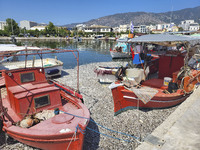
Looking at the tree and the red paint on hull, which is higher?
the tree

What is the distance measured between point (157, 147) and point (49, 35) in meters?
146

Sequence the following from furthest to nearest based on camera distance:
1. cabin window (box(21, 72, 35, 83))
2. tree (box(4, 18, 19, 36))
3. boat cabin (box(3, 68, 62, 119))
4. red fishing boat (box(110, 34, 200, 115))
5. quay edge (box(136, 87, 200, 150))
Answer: tree (box(4, 18, 19, 36)) < red fishing boat (box(110, 34, 200, 115)) < cabin window (box(21, 72, 35, 83)) < boat cabin (box(3, 68, 62, 119)) < quay edge (box(136, 87, 200, 150))

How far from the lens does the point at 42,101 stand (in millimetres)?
7414

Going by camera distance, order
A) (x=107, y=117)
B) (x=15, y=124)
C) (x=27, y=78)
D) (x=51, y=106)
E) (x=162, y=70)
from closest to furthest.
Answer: (x=15, y=124), (x=51, y=106), (x=27, y=78), (x=107, y=117), (x=162, y=70)

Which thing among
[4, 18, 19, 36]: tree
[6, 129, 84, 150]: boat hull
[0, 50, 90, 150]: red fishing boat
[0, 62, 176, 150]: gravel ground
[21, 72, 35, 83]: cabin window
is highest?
[4, 18, 19, 36]: tree

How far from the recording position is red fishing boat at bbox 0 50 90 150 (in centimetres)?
544

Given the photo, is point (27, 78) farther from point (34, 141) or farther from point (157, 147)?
point (157, 147)

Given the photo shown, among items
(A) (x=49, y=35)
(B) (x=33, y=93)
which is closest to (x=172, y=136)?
(B) (x=33, y=93)

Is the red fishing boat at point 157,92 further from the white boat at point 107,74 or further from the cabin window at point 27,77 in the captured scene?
the cabin window at point 27,77

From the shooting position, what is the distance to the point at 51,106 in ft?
25.2

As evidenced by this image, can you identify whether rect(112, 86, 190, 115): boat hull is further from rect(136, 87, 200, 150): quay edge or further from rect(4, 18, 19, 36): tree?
rect(4, 18, 19, 36): tree

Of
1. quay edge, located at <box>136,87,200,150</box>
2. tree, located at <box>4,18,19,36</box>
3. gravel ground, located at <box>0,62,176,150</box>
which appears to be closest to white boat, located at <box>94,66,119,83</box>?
gravel ground, located at <box>0,62,176,150</box>

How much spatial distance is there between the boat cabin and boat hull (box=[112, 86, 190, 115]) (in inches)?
135

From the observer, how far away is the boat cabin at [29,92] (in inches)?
276
